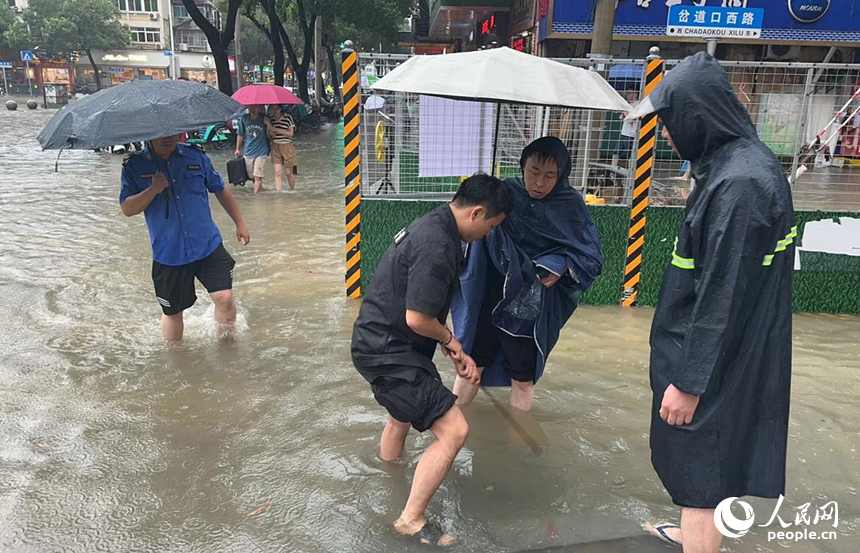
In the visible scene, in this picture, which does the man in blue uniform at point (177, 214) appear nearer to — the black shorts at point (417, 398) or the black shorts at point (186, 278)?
the black shorts at point (186, 278)

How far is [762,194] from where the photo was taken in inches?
83.0

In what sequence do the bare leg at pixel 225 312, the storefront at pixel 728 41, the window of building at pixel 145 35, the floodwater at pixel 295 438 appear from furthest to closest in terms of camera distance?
the window of building at pixel 145 35 → the storefront at pixel 728 41 → the bare leg at pixel 225 312 → the floodwater at pixel 295 438

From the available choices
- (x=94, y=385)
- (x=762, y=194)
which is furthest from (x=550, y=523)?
(x=94, y=385)

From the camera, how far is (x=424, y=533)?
294 centimetres

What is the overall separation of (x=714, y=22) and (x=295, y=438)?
8.04 m

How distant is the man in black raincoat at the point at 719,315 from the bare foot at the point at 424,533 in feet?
3.25

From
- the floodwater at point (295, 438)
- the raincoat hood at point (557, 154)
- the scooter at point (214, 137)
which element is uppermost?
the raincoat hood at point (557, 154)

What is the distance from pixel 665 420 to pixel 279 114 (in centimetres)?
1039

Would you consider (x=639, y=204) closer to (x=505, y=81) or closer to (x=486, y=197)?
(x=505, y=81)

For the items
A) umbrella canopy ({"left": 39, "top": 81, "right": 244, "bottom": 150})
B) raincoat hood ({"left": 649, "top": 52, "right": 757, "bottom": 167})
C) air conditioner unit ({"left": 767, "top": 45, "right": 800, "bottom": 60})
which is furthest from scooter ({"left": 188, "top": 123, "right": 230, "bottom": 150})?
raincoat hood ({"left": 649, "top": 52, "right": 757, "bottom": 167})

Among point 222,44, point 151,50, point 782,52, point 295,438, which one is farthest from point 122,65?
point 295,438

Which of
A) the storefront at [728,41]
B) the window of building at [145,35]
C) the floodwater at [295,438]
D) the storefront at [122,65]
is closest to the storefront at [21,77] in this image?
the storefront at [122,65]

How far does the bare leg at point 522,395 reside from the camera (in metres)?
3.93

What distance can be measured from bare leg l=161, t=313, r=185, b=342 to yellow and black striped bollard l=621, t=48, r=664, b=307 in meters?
3.88
